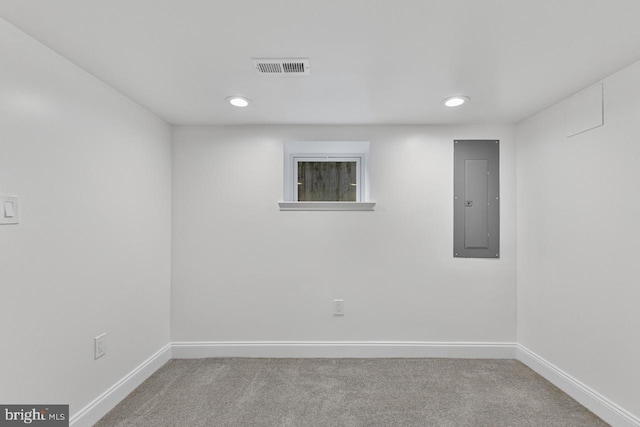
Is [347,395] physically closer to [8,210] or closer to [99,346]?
[99,346]

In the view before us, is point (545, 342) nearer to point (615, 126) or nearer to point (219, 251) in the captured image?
point (615, 126)

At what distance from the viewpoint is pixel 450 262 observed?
282cm

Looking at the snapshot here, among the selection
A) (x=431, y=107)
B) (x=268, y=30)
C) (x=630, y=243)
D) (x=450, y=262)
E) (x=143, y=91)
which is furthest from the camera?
(x=450, y=262)

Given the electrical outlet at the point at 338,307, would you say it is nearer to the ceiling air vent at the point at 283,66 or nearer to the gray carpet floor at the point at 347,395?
the gray carpet floor at the point at 347,395

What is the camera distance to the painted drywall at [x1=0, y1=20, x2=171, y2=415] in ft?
4.68

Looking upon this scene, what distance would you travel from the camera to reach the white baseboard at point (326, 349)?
2.80 metres

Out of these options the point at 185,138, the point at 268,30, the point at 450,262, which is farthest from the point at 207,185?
the point at 450,262

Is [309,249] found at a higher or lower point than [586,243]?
lower

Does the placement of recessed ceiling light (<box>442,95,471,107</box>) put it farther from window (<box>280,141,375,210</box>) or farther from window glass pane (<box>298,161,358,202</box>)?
window glass pane (<box>298,161,358,202</box>)

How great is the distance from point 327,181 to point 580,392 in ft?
8.25

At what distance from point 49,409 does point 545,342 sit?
3.25 meters

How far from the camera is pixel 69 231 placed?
67.8 inches

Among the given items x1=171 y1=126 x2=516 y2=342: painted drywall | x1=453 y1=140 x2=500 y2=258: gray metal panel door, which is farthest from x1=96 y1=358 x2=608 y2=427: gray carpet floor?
x1=453 y1=140 x2=500 y2=258: gray metal panel door

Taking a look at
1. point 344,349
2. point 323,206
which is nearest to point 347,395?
point 344,349
